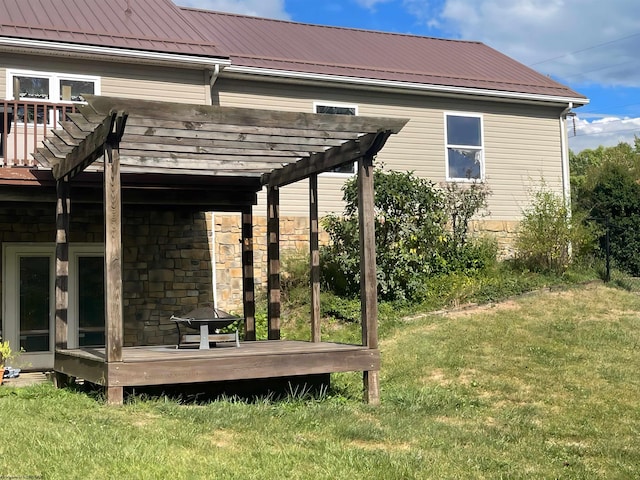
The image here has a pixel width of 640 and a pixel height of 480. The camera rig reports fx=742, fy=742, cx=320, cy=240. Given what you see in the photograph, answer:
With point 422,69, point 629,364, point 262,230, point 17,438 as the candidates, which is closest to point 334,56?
point 422,69

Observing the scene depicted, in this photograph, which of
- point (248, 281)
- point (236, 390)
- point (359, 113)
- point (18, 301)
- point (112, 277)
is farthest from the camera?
point (359, 113)

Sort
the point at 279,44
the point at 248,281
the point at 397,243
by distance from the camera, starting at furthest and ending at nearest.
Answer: the point at 279,44
the point at 397,243
the point at 248,281

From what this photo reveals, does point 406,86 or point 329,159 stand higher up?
point 406,86

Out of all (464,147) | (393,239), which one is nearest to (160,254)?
(393,239)

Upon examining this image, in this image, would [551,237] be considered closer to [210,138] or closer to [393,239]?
[393,239]

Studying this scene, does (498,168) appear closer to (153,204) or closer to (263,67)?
(263,67)

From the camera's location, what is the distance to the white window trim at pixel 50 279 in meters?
11.0

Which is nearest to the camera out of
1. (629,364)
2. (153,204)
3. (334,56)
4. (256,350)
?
(256,350)

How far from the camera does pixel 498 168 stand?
50.5 ft

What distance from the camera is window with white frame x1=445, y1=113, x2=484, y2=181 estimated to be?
592 inches

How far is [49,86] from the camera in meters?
11.4

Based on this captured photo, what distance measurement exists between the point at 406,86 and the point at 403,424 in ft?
30.2

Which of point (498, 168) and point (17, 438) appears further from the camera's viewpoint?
point (498, 168)

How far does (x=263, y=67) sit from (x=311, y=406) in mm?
7816
